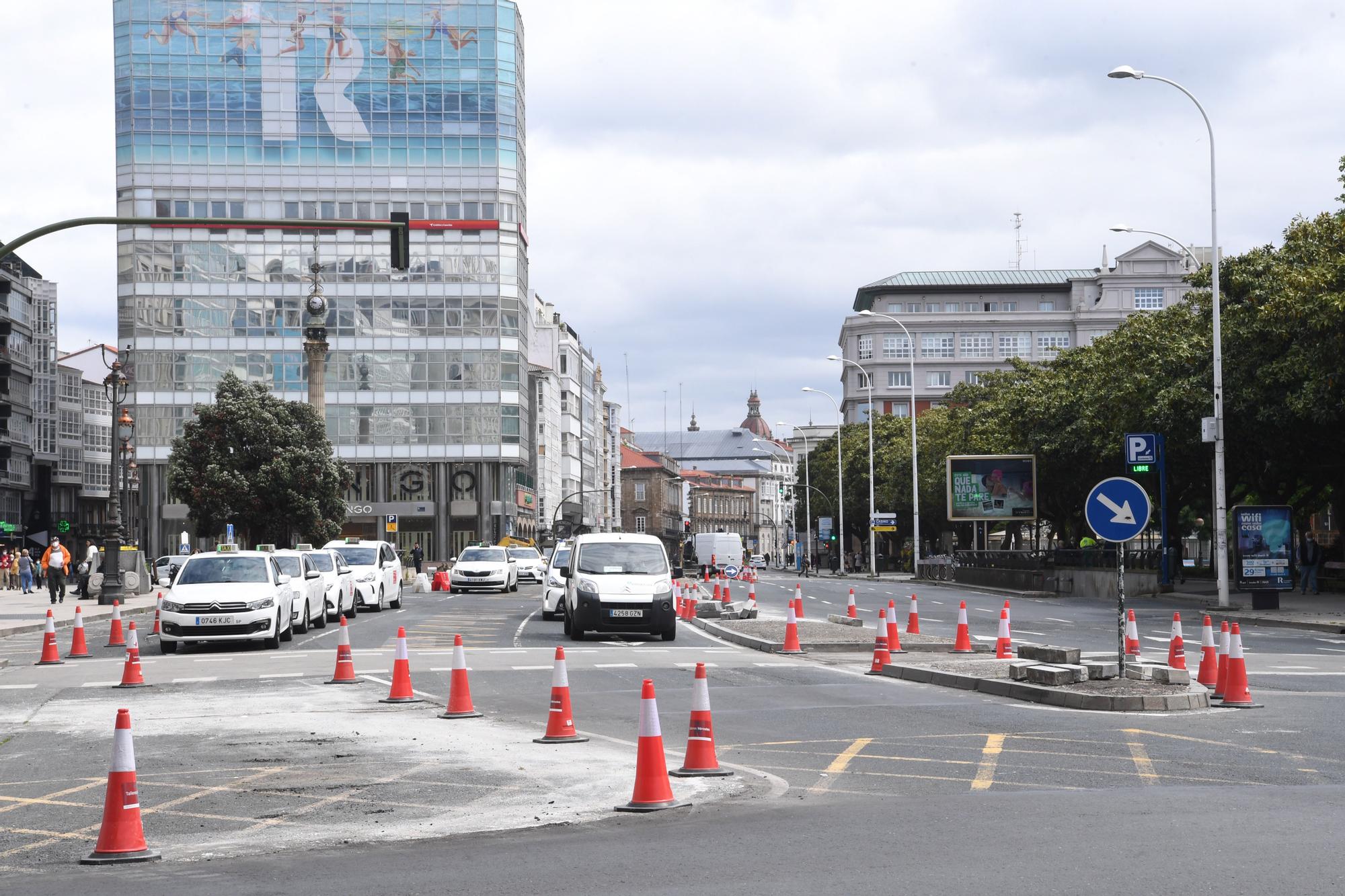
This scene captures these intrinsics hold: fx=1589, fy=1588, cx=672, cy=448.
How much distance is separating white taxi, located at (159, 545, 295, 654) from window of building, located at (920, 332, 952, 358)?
108334mm

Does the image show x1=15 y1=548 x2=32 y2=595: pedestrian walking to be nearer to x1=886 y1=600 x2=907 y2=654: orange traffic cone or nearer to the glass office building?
the glass office building

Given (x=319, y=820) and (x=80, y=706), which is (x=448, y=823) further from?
(x=80, y=706)

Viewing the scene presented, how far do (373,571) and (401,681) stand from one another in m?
22.6

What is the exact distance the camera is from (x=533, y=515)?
112 m

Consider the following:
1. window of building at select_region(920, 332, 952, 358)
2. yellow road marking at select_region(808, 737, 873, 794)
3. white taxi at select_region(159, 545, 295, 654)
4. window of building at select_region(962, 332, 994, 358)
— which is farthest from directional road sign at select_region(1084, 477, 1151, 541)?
window of building at select_region(962, 332, 994, 358)

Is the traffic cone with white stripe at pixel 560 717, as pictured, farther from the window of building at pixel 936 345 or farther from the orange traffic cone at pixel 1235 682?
the window of building at pixel 936 345

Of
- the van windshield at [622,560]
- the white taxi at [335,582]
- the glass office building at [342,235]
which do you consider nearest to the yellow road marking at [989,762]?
the van windshield at [622,560]

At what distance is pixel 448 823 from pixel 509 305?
79.9m

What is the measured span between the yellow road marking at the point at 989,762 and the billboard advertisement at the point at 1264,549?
23597 mm

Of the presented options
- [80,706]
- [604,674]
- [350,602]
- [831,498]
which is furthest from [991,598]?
[831,498]

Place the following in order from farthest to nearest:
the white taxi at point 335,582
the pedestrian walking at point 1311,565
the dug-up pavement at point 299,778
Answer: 1. the pedestrian walking at point 1311,565
2. the white taxi at point 335,582
3. the dug-up pavement at point 299,778

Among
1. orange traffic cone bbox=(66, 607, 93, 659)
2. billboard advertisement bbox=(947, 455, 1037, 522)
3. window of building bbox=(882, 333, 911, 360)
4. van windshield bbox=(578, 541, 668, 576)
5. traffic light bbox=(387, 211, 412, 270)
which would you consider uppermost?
window of building bbox=(882, 333, 911, 360)

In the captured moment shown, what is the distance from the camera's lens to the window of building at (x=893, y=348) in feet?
433

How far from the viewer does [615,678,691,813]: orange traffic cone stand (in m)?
9.43
